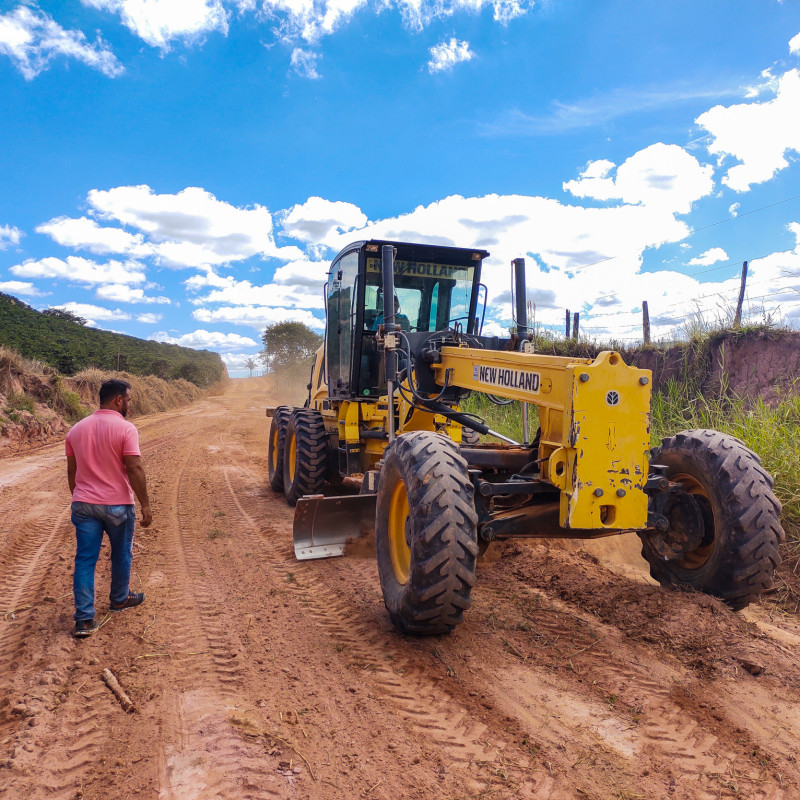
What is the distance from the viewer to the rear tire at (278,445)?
895cm

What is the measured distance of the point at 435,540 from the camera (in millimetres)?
3689

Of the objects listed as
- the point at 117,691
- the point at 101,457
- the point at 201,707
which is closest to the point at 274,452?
the point at 101,457

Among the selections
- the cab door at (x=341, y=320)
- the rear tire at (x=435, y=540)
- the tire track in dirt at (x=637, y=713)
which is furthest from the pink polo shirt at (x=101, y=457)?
the cab door at (x=341, y=320)

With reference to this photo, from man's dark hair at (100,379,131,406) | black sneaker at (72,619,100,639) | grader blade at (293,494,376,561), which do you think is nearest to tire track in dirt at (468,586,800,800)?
grader blade at (293,494,376,561)

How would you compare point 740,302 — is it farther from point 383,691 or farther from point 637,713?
point 383,691

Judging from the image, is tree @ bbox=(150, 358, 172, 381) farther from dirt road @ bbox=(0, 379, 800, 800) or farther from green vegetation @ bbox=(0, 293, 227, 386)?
dirt road @ bbox=(0, 379, 800, 800)

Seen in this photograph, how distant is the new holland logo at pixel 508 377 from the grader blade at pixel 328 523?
1.57 meters

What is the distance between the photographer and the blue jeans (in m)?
4.21

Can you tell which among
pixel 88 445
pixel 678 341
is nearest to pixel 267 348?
pixel 678 341

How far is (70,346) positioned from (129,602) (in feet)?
120

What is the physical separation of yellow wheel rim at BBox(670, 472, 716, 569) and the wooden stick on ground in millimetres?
3676

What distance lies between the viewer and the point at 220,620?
445cm

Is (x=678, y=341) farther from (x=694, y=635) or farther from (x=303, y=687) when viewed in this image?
(x=303, y=687)

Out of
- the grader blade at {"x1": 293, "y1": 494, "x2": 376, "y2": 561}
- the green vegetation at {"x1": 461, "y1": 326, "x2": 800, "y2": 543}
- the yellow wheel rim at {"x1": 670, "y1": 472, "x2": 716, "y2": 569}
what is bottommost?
the grader blade at {"x1": 293, "y1": 494, "x2": 376, "y2": 561}
